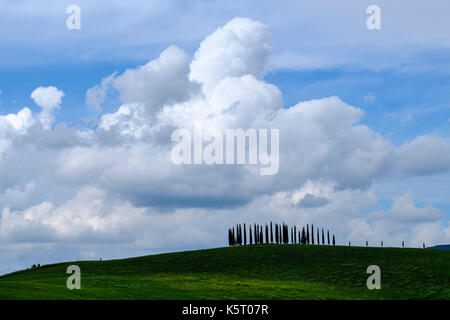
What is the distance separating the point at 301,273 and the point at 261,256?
14.6 m

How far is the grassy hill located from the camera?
170ft

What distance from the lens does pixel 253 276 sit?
72.7m

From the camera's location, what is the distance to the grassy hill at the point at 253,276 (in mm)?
51844

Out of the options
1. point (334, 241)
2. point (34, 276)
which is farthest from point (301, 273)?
point (334, 241)
